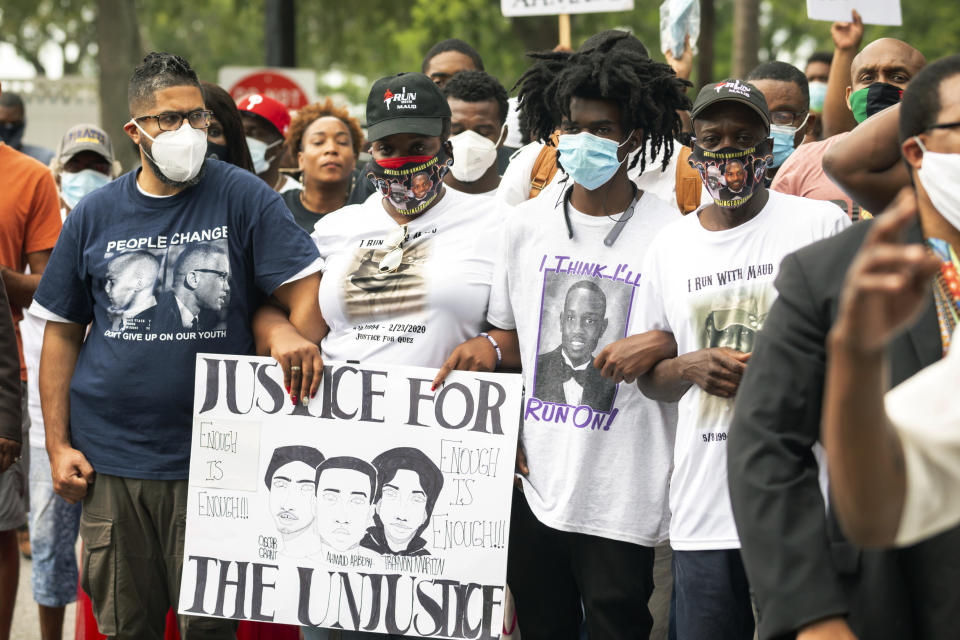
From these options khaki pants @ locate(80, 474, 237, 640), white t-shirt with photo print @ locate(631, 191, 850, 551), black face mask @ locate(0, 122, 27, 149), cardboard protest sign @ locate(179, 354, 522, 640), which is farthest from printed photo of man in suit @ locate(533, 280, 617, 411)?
black face mask @ locate(0, 122, 27, 149)

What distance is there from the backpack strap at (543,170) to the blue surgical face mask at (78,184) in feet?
8.82

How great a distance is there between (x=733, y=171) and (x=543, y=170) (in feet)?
5.14

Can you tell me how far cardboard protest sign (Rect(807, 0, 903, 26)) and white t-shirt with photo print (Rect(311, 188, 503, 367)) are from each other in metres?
3.03

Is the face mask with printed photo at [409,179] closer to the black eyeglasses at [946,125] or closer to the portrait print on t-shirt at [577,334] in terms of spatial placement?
the portrait print on t-shirt at [577,334]

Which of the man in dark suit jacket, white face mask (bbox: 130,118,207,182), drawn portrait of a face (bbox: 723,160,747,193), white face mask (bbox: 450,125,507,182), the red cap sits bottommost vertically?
the man in dark suit jacket

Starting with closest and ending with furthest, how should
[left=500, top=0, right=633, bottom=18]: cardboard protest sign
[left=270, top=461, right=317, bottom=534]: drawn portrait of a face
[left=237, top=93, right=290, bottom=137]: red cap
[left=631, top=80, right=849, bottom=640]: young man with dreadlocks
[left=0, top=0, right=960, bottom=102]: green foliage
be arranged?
[left=631, top=80, right=849, bottom=640]: young man with dreadlocks → [left=270, top=461, right=317, bottom=534]: drawn portrait of a face → [left=237, top=93, right=290, bottom=137]: red cap → [left=500, top=0, right=633, bottom=18]: cardboard protest sign → [left=0, top=0, right=960, bottom=102]: green foliage

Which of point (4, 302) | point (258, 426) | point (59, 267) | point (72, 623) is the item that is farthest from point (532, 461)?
point (72, 623)

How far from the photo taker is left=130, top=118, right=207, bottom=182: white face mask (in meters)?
4.29

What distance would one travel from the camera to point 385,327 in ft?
14.6

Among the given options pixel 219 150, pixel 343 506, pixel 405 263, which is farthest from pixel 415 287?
pixel 219 150

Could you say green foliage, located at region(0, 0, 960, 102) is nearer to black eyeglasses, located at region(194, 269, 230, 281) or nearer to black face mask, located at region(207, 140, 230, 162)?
black face mask, located at region(207, 140, 230, 162)

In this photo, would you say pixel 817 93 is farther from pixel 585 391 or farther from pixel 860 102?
pixel 585 391

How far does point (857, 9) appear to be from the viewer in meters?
6.71

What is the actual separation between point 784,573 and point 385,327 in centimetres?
229
